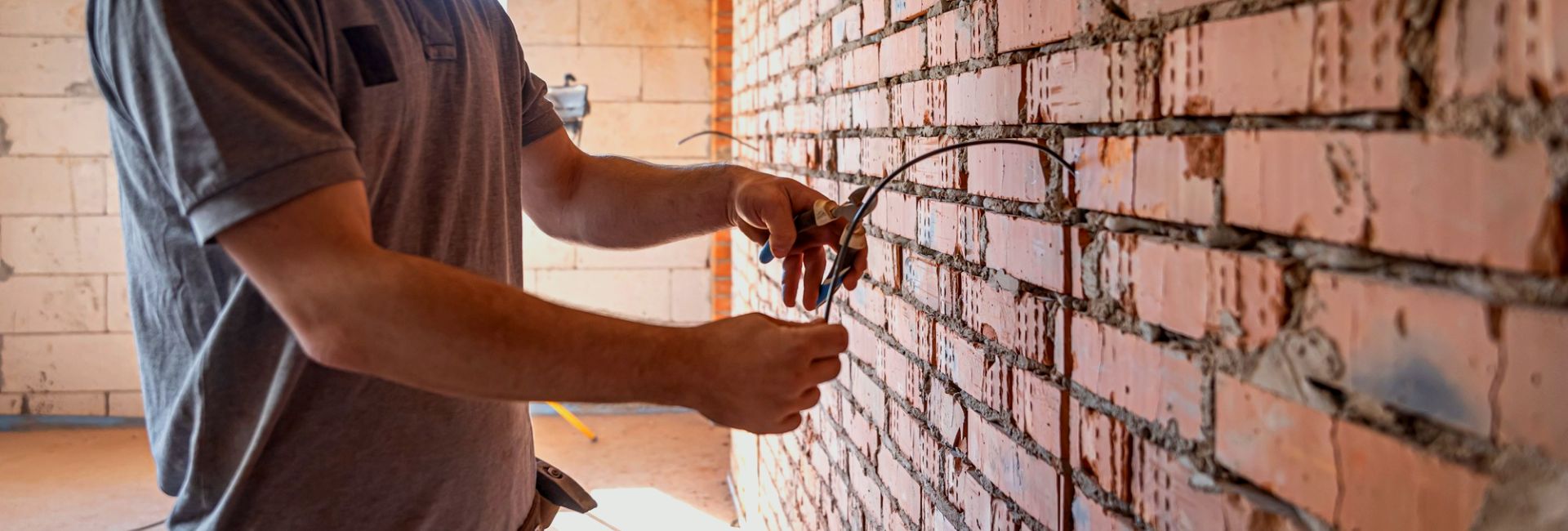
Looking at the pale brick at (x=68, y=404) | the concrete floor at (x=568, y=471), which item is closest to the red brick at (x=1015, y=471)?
the concrete floor at (x=568, y=471)

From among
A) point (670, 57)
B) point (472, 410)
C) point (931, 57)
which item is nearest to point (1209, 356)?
point (931, 57)

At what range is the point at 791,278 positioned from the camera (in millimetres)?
1276

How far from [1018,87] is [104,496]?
170 inches

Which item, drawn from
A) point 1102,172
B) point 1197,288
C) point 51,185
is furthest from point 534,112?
point 51,185

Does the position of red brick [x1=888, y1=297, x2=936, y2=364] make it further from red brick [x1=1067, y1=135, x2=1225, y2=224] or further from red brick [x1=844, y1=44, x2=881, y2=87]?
red brick [x1=1067, y1=135, x2=1225, y2=224]

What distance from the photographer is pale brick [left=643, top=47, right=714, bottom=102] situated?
17.7 feet

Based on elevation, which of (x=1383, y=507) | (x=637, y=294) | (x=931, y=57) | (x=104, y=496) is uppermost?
(x=931, y=57)

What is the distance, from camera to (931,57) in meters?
1.33

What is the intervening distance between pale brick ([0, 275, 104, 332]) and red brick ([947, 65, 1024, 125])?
5.28m

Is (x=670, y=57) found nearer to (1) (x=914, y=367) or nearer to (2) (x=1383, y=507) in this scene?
(1) (x=914, y=367)

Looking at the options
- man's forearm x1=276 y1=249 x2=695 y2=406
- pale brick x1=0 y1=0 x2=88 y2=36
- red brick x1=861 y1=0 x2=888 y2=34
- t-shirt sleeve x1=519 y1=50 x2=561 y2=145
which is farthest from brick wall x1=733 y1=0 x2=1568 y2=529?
pale brick x1=0 y1=0 x2=88 y2=36

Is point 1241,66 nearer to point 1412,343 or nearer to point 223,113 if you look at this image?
point 1412,343

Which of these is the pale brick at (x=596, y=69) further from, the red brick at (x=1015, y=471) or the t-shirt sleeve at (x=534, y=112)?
the red brick at (x=1015, y=471)

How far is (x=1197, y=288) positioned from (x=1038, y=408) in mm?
305
